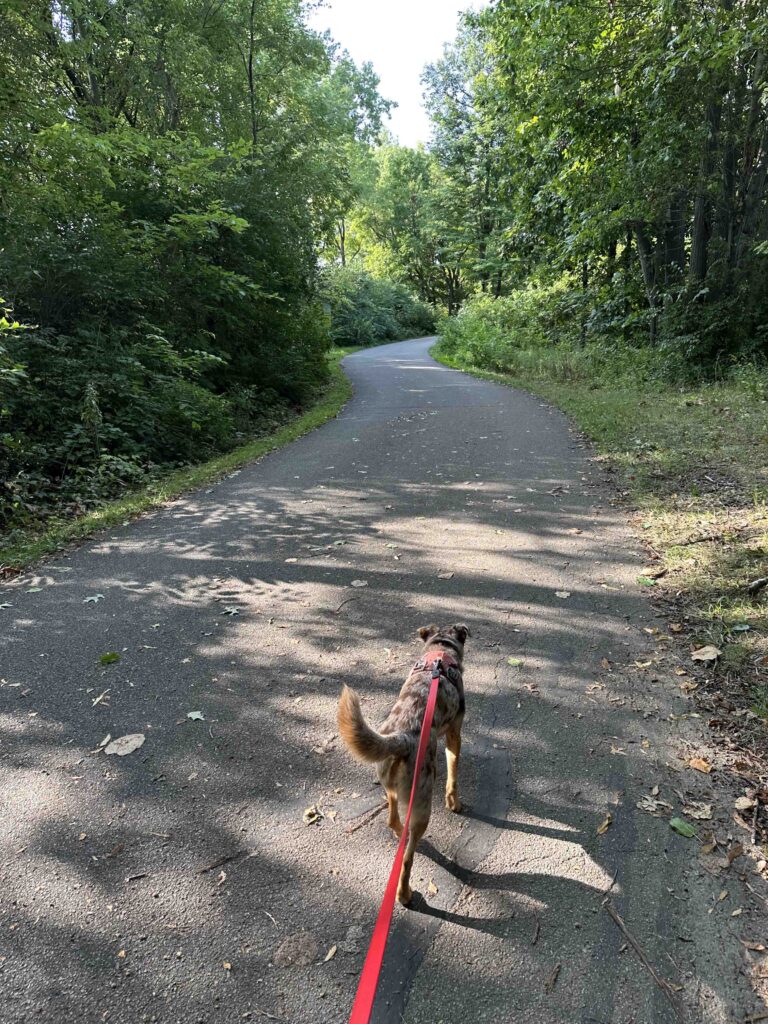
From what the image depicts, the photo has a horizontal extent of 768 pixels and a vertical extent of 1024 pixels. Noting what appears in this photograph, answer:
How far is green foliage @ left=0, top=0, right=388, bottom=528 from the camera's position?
835cm

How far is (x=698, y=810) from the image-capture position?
2494 millimetres

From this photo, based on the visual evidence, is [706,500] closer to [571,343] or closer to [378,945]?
[378,945]

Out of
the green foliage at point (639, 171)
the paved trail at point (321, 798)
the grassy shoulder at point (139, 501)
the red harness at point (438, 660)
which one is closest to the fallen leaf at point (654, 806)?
the paved trail at point (321, 798)

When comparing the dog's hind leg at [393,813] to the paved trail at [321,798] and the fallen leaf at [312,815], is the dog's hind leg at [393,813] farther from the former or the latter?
the fallen leaf at [312,815]

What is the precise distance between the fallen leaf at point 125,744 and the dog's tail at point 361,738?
1.63m

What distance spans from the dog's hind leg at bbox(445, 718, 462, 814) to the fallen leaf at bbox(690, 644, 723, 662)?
1783 mm

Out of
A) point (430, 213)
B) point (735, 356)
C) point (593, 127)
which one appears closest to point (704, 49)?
point (593, 127)

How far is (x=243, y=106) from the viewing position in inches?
650

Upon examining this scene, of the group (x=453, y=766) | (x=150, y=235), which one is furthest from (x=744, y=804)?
(x=150, y=235)

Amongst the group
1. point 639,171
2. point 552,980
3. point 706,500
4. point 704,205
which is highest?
point 639,171

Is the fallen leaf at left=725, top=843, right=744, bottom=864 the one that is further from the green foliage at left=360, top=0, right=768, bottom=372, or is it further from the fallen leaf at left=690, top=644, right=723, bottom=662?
the green foliage at left=360, top=0, right=768, bottom=372

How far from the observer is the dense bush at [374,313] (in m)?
37.6

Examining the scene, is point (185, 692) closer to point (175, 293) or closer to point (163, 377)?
point (163, 377)

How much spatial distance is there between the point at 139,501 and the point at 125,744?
497cm
